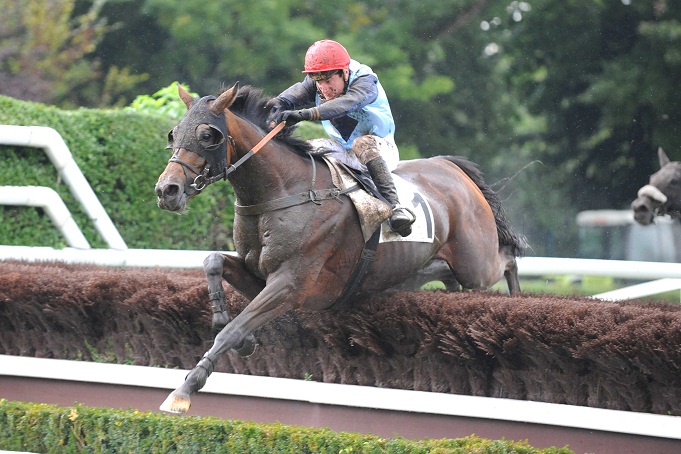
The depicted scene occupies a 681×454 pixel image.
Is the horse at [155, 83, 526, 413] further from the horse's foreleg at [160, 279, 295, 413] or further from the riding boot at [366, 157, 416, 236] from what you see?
the riding boot at [366, 157, 416, 236]

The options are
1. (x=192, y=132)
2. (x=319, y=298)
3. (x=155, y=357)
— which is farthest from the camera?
(x=155, y=357)

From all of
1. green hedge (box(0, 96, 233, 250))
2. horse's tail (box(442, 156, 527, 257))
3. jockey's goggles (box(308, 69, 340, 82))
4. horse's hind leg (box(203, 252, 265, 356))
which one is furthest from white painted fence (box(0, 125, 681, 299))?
jockey's goggles (box(308, 69, 340, 82))

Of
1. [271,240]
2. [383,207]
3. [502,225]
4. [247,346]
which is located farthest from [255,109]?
[502,225]

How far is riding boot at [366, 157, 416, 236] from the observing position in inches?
259

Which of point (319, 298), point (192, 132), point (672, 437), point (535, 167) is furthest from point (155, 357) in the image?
point (535, 167)

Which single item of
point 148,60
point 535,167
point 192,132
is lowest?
point 535,167

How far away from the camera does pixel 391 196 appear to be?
21.8ft

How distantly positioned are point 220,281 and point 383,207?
1.13 metres

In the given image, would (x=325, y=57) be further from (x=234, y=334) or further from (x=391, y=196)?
(x=234, y=334)

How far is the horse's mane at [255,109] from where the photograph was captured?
6355 millimetres

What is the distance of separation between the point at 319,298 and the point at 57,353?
2.28 m

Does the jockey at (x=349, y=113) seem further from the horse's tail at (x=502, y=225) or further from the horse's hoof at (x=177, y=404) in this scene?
the horse's hoof at (x=177, y=404)

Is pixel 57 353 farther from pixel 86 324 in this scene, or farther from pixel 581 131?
pixel 581 131

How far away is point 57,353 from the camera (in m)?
7.54
